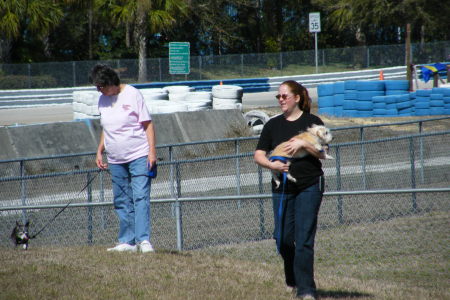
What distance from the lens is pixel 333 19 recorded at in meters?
46.8

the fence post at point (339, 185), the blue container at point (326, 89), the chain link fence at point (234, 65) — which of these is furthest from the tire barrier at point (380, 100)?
the chain link fence at point (234, 65)

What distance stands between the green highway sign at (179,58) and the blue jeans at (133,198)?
21360 mm

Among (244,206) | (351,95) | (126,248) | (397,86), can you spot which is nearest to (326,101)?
(351,95)

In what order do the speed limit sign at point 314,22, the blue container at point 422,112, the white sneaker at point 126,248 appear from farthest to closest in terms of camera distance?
1. the speed limit sign at point 314,22
2. the blue container at point 422,112
3. the white sneaker at point 126,248

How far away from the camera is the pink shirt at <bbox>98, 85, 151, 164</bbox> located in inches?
245

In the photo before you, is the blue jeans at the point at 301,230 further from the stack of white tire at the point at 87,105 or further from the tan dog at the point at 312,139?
the stack of white tire at the point at 87,105

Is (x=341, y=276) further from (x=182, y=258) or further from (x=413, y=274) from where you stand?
(x=182, y=258)

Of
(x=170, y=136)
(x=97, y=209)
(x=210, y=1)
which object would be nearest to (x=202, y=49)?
(x=210, y=1)

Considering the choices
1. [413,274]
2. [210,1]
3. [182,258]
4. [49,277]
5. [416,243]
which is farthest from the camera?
[210,1]

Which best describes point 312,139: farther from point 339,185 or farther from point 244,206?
point 339,185

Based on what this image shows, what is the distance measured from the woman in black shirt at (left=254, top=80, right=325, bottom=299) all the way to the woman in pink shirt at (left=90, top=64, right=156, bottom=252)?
146 centimetres

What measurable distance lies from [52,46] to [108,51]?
11.9ft

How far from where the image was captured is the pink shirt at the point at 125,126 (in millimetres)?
6219

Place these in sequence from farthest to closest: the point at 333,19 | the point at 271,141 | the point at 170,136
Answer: the point at 333,19 → the point at 170,136 → the point at 271,141
